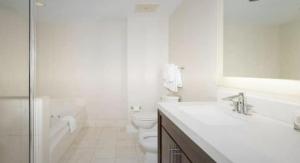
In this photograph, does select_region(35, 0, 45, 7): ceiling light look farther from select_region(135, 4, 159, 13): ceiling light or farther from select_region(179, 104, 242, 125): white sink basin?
select_region(179, 104, 242, 125): white sink basin

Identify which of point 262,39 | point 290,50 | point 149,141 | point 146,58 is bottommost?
point 149,141

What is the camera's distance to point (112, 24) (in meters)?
4.09

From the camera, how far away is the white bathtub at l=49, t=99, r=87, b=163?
2.34m

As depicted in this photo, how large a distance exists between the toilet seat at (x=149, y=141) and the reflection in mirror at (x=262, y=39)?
3.37 feet

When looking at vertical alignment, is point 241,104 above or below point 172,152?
above

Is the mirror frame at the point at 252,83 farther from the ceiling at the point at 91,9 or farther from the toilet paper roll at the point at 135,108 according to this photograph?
the toilet paper roll at the point at 135,108

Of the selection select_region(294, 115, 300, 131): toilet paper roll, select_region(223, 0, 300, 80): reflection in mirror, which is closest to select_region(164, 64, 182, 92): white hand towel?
select_region(223, 0, 300, 80): reflection in mirror

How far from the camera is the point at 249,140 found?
2.67 feet

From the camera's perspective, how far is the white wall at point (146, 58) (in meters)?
3.94

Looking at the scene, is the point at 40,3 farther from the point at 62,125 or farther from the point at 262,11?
the point at 262,11

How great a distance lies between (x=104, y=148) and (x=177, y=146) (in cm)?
201

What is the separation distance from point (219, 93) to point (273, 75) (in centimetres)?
51

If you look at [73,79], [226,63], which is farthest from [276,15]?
[73,79]

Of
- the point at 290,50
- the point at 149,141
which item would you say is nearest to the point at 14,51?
the point at 149,141
